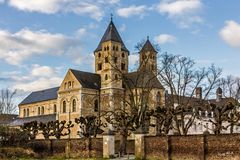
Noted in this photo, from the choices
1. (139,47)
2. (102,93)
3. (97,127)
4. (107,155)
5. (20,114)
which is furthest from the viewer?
(20,114)

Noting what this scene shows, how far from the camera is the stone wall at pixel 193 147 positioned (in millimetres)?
23825

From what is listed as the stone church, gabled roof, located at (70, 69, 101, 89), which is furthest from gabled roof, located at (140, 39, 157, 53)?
gabled roof, located at (70, 69, 101, 89)

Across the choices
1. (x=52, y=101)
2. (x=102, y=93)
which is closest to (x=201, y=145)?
(x=102, y=93)

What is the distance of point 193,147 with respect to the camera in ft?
84.6

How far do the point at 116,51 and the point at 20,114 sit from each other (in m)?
32.2

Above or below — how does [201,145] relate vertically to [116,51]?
below

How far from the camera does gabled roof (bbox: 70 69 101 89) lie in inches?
2863

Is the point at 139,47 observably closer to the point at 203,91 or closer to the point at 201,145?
the point at 203,91

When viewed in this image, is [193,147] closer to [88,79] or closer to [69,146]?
[69,146]

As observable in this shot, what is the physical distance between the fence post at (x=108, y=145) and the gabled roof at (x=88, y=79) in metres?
39.2

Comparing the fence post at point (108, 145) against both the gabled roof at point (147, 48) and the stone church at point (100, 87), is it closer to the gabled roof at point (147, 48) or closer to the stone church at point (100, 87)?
the gabled roof at point (147, 48)

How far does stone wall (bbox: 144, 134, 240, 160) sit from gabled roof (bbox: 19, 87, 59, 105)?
5806cm

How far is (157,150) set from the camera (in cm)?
2856

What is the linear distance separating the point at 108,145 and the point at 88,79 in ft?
141
